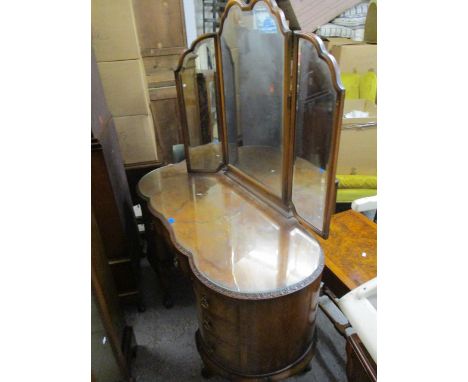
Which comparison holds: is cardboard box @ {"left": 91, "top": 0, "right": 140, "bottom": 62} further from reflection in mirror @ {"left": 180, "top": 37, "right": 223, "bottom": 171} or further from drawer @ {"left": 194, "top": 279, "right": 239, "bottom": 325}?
drawer @ {"left": 194, "top": 279, "right": 239, "bottom": 325}

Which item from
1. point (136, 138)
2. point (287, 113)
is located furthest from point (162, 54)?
point (287, 113)

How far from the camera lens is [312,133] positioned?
4.07ft

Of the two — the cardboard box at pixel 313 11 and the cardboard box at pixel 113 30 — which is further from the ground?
the cardboard box at pixel 313 11

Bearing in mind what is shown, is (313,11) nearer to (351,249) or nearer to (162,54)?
(162,54)

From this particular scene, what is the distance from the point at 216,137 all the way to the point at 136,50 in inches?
31.0

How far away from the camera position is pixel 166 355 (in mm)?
1806

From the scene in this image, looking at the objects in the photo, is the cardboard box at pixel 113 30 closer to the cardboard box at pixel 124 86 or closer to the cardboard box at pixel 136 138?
the cardboard box at pixel 124 86

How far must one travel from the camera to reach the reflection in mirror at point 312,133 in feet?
3.69

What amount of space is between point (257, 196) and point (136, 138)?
3.54 ft

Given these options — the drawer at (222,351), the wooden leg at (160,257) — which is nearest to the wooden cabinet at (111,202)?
the wooden leg at (160,257)

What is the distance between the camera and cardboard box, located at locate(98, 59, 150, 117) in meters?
2.08

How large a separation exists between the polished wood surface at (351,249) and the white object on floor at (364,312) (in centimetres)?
29
